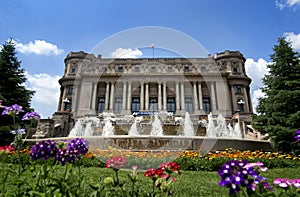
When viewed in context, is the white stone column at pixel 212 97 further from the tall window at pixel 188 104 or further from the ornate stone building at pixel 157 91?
the tall window at pixel 188 104

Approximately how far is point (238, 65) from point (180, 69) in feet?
41.1

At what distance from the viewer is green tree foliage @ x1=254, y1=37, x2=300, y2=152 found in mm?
11453

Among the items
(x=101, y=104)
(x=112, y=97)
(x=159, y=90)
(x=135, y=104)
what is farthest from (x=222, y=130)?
(x=101, y=104)

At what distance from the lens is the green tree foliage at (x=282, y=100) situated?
1145 centimetres

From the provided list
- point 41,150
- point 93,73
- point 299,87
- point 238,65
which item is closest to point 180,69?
point 238,65

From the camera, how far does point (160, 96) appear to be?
3547 centimetres

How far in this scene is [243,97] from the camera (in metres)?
38.1

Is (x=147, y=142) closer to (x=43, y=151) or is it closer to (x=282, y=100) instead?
(x=43, y=151)

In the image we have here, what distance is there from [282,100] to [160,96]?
941 inches

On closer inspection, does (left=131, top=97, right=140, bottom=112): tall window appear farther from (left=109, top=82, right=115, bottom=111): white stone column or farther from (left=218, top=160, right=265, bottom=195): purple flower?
(left=218, top=160, right=265, bottom=195): purple flower

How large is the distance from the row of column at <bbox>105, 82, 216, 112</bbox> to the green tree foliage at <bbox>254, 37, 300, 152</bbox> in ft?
65.3

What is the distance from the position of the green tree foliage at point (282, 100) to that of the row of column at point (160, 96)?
19.9 metres

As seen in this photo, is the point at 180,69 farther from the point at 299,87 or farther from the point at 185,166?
the point at 185,166

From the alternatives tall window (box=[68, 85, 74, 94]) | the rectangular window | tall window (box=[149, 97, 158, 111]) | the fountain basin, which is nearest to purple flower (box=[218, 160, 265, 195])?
the fountain basin
